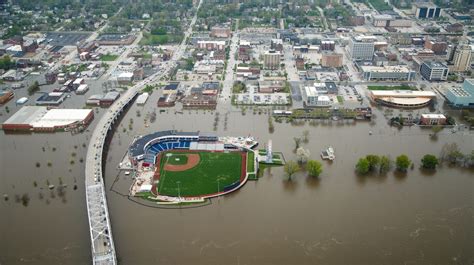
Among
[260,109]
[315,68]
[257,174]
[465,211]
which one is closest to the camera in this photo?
[465,211]

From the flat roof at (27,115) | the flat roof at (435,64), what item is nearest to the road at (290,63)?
the flat roof at (435,64)

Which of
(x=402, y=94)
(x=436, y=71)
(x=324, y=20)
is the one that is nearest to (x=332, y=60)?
(x=402, y=94)

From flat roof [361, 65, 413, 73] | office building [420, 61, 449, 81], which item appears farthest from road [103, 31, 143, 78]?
office building [420, 61, 449, 81]

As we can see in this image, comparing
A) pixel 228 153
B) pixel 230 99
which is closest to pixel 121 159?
pixel 228 153

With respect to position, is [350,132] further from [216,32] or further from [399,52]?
[216,32]

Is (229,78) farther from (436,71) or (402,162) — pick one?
(402,162)

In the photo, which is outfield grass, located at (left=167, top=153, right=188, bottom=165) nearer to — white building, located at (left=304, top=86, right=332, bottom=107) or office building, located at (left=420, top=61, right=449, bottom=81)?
white building, located at (left=304, top=86, right=332, bottom=107)
